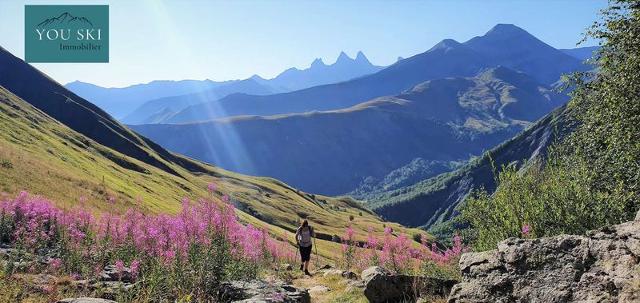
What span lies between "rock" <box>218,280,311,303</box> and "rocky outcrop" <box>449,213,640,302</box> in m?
4.51

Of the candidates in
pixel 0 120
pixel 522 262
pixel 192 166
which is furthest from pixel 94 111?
pixel 522 262

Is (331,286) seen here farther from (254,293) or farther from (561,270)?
(561,270)

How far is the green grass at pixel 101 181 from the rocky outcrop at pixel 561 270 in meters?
8.89

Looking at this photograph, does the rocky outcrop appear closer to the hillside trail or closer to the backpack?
the hillside trail

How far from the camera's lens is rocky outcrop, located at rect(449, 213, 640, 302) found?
6559 millimetres

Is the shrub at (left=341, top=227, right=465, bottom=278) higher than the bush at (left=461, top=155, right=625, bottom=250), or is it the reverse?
the bush at (left=461, top=155, right=625, bottom=250)

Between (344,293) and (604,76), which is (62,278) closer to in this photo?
(344,293)

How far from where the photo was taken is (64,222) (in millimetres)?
15359

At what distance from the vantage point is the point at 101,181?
226 feet

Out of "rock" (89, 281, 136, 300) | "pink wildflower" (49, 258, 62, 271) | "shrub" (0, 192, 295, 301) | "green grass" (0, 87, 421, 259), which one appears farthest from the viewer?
"green grass" (0, 87, 421, 259)

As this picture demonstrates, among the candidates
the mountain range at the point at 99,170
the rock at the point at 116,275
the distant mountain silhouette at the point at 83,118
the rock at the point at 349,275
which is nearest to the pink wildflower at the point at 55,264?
the rock at the point at 116,275

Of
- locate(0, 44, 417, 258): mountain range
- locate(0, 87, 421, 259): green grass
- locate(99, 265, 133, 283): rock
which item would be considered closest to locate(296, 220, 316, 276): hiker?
locate(0, 44, 417, 258): mountain range

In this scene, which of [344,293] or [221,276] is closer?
[221,276]

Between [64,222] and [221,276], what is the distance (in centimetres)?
665
